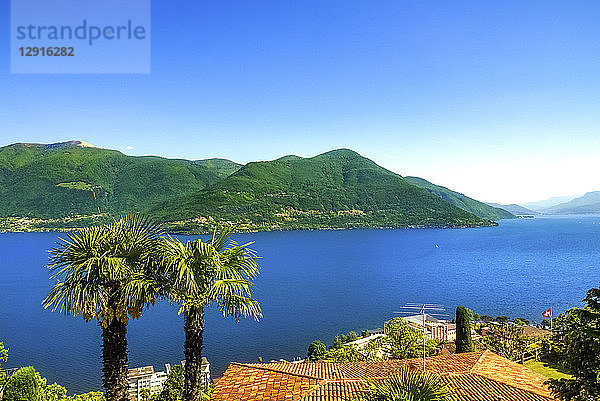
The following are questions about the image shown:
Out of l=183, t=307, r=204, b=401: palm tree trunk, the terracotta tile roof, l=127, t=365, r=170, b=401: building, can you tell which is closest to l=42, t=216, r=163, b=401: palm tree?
l=183, t=307, r=204, b=401: palm tree trunk

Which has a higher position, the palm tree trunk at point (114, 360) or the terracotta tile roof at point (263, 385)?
the palm tree trunk at point (114, 360)

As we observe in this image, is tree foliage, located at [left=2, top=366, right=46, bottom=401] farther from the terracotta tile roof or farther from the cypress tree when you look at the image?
the cypress tree

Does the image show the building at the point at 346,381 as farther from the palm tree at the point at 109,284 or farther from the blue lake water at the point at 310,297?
the blue lake water at the point at 310,297

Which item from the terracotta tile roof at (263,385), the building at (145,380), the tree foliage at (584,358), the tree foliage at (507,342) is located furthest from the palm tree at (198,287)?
the tree foliage at (507,342)

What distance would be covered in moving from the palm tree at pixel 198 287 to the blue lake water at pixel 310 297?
33.2 metres

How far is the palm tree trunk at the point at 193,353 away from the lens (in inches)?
377

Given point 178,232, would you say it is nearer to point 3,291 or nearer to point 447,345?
point 3,291

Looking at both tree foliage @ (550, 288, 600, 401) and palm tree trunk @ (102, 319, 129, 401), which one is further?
palm tree trunk @ (102, 319, 129, 401)

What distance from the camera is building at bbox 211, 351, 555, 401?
439 inches

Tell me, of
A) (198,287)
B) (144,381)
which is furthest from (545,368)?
(144,381)

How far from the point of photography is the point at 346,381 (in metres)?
11.9

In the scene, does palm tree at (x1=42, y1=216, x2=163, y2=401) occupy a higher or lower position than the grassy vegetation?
higher

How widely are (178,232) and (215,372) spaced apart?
145 meters

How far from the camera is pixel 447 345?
3888 cm
